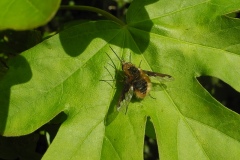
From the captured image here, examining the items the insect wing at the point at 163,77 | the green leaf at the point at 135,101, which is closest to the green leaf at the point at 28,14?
the green leaf at the point at 135,101

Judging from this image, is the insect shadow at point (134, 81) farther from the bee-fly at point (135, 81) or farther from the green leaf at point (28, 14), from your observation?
the green leaf at point (28, 14)

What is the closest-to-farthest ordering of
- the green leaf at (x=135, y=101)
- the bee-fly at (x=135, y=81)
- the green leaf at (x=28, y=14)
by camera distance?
the green leaf at (x=28, y=14) < the green leaf at (x=135, y=101) < the bee-fly at (x=135, y=81)

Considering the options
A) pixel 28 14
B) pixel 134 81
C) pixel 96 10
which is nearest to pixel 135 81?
pixel 134 81

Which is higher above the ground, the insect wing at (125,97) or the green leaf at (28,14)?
the green leaf at (28,14)

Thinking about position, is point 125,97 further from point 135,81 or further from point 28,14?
point 28,14

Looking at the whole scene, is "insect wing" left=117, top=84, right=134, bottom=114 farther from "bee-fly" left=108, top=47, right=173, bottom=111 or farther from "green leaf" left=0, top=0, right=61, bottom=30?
"green leaf" left=0, top=0, right=61, bottom=30

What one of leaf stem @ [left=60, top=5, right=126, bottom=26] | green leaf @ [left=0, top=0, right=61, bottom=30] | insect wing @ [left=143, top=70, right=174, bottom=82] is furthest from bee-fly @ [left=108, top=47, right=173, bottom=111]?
green leaf @ [left=0, top=0, right=61, bottom=30]
